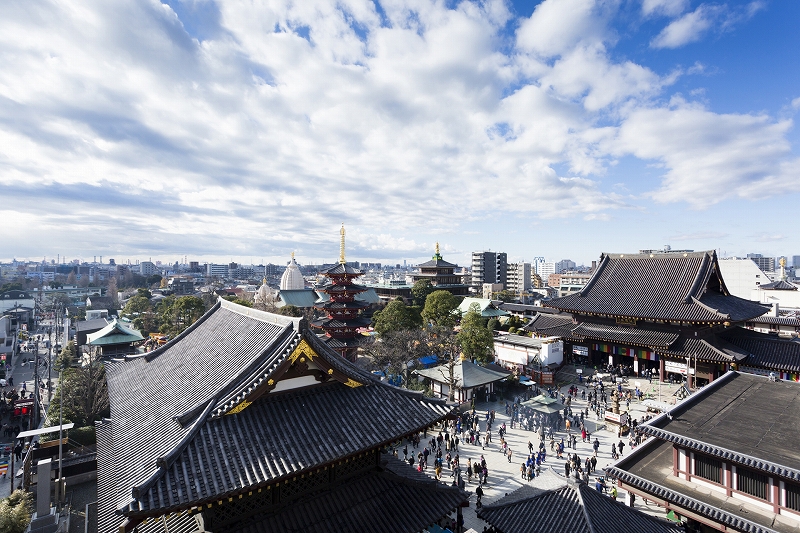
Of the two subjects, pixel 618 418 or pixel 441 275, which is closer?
pixel 618 418

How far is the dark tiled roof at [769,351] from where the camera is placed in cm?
3234

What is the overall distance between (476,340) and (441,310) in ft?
55.0

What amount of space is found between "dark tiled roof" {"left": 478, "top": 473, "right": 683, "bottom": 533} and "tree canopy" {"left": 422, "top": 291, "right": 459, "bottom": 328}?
4257 cm

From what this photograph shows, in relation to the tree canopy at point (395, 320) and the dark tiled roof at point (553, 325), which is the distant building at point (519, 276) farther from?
the tree canopy at point (395, 320)

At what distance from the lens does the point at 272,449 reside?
10.1m

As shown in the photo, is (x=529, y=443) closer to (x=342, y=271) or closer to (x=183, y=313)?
(x=342, y=271)

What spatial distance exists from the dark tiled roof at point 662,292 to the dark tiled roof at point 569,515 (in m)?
28.0

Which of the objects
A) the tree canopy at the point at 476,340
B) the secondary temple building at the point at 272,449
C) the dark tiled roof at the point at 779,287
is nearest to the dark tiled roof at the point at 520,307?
the tree canopy at the point at 476,340

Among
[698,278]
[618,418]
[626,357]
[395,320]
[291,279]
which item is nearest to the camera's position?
[618,418]

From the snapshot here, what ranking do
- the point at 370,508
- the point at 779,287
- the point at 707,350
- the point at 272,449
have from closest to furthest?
the point at 272,449
the point at 370,508
the point at 707,350
the point at 779,287

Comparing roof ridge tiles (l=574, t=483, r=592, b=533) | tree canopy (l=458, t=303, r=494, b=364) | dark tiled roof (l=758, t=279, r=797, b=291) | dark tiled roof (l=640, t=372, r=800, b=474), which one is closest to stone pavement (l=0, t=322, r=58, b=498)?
roof ridge tiles (l=574, t=483, r=592, b=533)

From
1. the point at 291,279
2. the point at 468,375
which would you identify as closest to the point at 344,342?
the point at 468,375

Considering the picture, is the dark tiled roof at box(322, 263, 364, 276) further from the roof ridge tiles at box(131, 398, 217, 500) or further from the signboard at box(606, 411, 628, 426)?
the roof ridge tiles at box(131, 398, 217, 500)

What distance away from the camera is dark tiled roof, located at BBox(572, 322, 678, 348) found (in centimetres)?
3747
